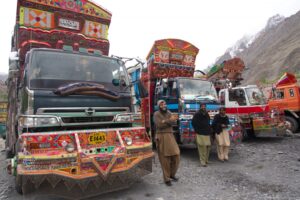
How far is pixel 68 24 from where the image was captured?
5.19 m

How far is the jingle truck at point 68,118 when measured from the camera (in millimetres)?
3203

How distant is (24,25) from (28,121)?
7.75ft

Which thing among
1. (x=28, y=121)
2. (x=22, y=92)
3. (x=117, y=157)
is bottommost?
(x=117, y=157)

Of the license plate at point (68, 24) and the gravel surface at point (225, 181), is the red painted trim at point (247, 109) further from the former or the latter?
the license plate at point (68, 24)

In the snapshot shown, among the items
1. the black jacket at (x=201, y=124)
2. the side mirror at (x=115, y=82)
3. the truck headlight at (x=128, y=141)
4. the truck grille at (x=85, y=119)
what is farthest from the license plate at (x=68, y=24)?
the black jacket at (x=201, y=124)

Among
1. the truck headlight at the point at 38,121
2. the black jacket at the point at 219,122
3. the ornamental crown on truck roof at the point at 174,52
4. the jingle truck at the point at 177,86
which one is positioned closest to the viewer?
the truck headlight at the point at 38,121

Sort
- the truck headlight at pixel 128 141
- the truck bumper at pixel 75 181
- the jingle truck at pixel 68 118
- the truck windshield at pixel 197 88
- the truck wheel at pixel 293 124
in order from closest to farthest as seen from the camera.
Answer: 1. the truck bumper at pixel 75 181
2. the jingle truck at pixel 68 118
3. the truck headlight at pixel 128 141
4. the truck windshield at pixel 197 88
5. the truck wheel at pixel 293 124

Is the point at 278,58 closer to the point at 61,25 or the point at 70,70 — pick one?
the point at 61,25

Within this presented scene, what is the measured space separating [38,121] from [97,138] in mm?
883

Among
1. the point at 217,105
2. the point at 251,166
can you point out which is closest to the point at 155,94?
the point at 217,105

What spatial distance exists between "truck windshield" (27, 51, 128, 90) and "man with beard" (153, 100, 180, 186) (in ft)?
3.10

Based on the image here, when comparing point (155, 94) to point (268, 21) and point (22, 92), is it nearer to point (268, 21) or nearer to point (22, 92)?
point (22, 92)

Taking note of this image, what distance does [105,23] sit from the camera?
575 cm

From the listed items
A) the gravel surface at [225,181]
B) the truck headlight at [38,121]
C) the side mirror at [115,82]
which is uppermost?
the side mirror at [115,82]
